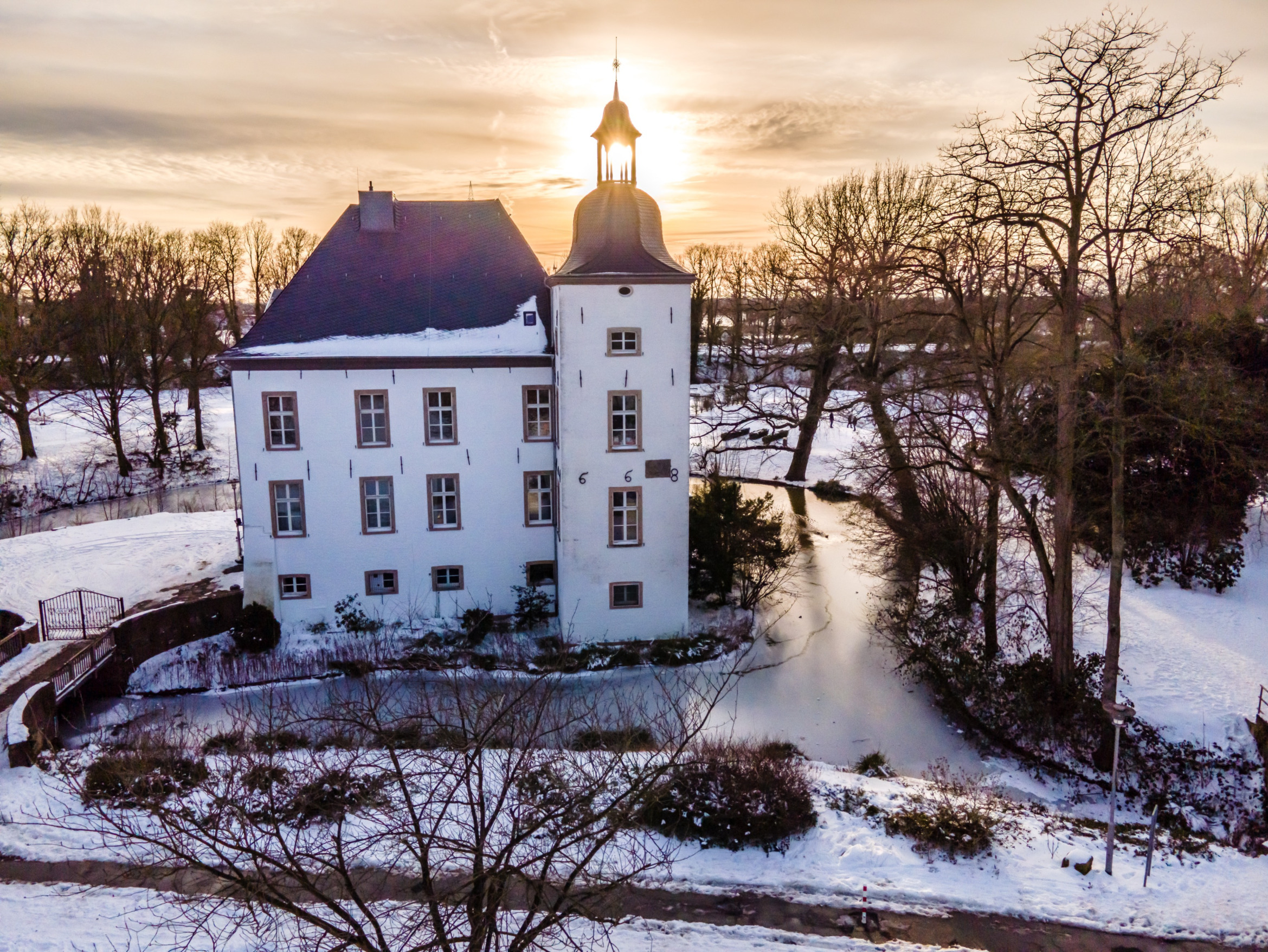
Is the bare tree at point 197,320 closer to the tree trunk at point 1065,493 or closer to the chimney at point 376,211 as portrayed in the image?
the chimney at point 376,211

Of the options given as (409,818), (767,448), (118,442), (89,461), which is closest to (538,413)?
(409,818)

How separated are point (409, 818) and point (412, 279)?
569 inches

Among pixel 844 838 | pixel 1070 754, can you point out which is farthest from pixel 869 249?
pixel 844 838

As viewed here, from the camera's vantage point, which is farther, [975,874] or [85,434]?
[85,434]

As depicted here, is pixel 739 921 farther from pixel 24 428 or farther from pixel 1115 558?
pixel 24 428

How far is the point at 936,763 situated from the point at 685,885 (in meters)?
6.11

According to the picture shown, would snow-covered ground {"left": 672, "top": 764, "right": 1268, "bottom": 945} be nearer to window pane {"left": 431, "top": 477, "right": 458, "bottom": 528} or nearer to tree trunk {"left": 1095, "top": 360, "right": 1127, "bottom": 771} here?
tree trunk {"left": 1095, "top": 360, "right": 1127, "bottom": 771}

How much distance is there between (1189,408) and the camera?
13.9 metres

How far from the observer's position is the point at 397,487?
20719 mm

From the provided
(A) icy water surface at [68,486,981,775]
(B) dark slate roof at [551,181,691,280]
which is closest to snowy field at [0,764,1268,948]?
(A) icy water surface at [68,486,981,775]

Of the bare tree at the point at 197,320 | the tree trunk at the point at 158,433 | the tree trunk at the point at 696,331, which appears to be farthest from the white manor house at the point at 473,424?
the tree trunk at the point at 696,331

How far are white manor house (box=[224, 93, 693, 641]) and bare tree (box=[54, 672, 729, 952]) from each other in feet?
13.2

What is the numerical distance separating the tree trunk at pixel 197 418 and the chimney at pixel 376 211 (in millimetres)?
24245

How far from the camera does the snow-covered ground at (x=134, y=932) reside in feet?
32.5
